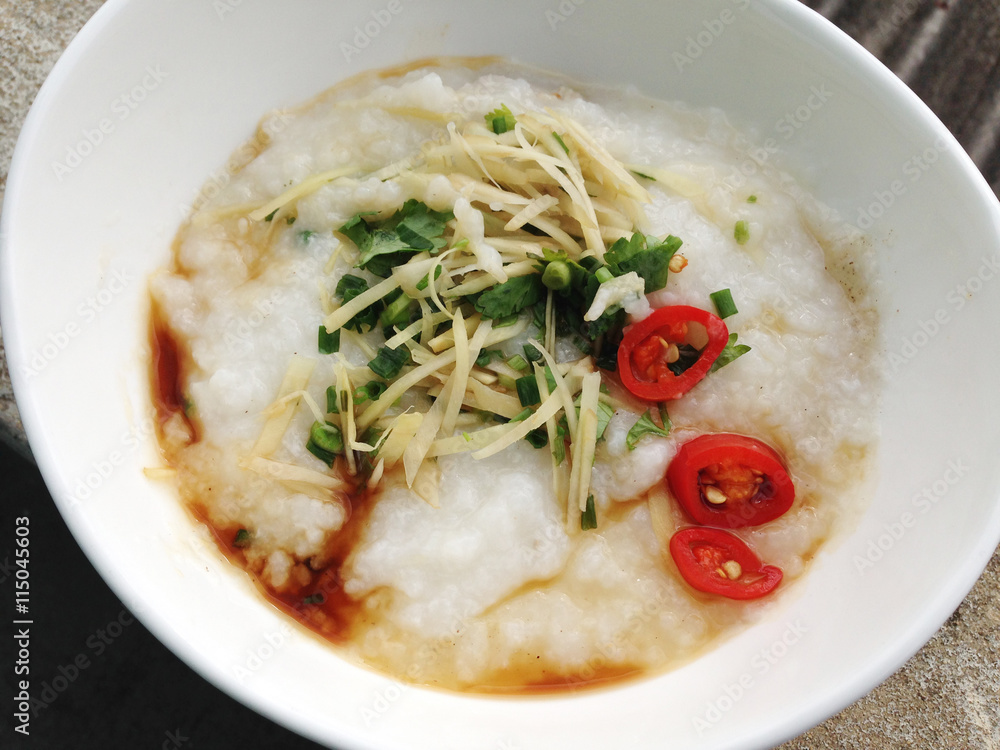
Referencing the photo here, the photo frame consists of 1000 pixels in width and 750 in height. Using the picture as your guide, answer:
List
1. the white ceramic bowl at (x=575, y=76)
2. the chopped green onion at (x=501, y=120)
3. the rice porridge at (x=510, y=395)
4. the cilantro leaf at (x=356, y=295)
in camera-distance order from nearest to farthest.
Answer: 1. the white ceramic bowl at (x=575, y=76)
2. the rice porridge at (x=510, y=395)
3. the cilantro leaf at (x=356, y=295)
4. the chopped green onion at (x=501, y=120)

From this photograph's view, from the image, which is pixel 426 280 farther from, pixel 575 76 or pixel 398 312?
pixel 575 76

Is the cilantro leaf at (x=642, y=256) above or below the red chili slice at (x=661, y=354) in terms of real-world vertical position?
above

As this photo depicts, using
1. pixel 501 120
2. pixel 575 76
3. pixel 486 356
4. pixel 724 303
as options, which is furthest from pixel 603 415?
pixel 575 76

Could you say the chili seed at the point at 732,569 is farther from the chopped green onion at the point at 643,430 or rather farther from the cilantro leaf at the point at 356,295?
the cilantro leaf at the point at 356,295

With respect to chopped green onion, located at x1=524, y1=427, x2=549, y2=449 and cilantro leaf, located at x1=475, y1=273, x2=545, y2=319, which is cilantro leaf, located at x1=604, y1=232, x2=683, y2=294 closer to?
cilantro leaf, located at x1=475, y1=273, x2=545, y2=319

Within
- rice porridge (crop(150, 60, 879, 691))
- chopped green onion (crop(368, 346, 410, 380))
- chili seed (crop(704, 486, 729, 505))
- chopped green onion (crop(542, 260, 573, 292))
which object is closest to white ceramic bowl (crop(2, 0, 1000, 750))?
rice porridge (crop(150, 60, 879, 691))

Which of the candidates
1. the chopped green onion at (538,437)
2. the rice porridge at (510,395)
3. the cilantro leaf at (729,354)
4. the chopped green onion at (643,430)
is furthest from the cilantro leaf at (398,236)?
the cilantro leaf at (729,354)

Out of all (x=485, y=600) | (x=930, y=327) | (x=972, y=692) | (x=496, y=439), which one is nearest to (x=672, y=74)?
(x=930, y=327)
